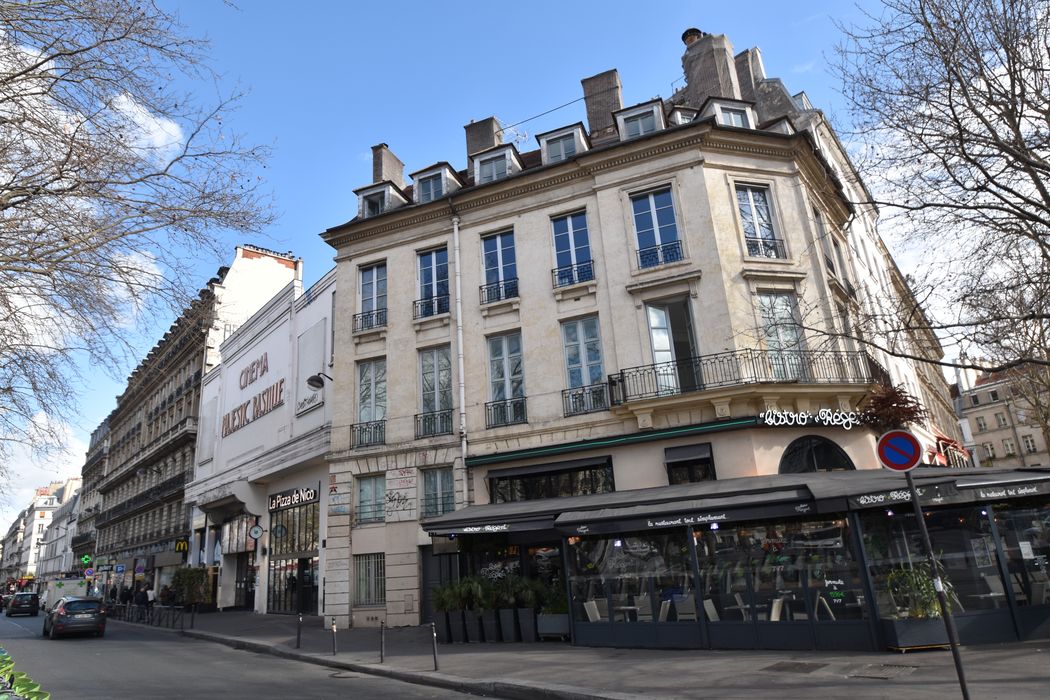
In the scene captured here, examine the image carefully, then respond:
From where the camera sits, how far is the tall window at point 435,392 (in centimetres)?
1781

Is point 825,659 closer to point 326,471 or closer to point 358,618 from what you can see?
point 358,618

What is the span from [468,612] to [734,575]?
5.91 meters

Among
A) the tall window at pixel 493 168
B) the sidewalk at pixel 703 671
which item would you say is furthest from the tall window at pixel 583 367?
the sidewalk at pixel 703 671

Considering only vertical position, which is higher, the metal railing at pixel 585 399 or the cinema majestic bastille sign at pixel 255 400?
the cinema majestic bastille sign at pixel 255 400

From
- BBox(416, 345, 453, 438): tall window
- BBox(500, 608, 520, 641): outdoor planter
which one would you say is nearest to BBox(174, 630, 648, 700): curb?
BBox(500, 608, 520, 641): outdoor planter

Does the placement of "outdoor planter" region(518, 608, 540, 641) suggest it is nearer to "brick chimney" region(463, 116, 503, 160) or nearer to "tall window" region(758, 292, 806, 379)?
"tall window" region(758, 292, 806, 379)

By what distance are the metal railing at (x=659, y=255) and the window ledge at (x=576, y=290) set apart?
1.31 m

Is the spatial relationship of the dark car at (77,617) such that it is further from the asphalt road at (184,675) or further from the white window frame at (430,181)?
the white window frame at (430,181)

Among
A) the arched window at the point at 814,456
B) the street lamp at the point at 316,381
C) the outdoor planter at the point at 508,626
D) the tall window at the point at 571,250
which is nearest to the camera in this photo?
the outdoor planter at the point at 508,626

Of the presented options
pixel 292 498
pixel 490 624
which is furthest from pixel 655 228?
pixel 292 498

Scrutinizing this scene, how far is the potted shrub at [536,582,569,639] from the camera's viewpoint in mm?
13219

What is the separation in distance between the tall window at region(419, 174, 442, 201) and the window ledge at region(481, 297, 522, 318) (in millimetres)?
4499

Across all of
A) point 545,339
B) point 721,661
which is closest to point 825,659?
point 721,661

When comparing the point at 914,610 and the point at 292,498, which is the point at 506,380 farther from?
the point at 292,498
